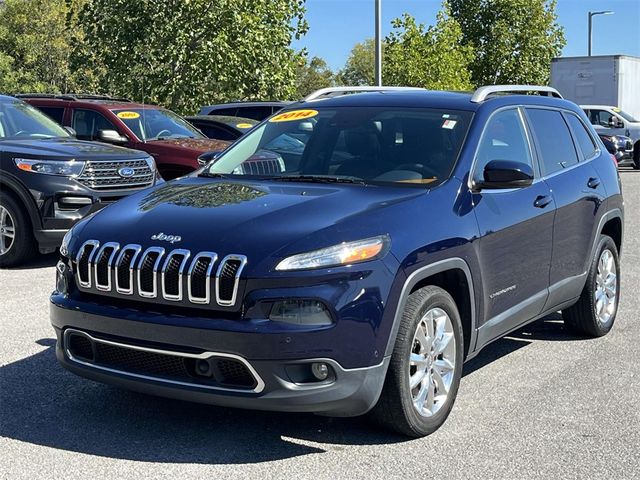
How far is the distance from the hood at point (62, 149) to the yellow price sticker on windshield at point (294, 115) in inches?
157

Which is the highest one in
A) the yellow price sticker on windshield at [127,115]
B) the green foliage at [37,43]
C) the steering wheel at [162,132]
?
the green foliage at [37,43]

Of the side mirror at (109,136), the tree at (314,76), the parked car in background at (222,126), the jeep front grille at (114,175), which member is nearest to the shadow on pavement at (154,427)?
the jeep front grille at (114,175)

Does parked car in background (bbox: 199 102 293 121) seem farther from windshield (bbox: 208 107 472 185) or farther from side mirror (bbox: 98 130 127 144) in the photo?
windshield (bbox: 208 107 472 185)

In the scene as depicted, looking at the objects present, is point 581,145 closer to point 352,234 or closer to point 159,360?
point 352,234

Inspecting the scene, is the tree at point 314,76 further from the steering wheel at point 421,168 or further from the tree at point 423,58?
the steering wheel at point 421,168

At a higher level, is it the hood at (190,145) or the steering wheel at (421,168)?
the steering wheel at (421,168)

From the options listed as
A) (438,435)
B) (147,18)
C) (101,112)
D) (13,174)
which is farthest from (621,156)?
(438,435)

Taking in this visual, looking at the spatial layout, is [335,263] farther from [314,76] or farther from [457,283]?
[314,76]

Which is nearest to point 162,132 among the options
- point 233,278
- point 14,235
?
point 14,235

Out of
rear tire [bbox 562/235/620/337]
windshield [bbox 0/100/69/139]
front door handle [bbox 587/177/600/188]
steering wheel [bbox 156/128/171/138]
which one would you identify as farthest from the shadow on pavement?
steering wheel [bbox 156/128/171/138]

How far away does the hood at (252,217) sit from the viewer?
401cm

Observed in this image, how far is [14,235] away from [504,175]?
19.1 feet

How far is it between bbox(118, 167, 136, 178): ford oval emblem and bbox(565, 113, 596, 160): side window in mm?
5005

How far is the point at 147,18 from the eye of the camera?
23062 mm
